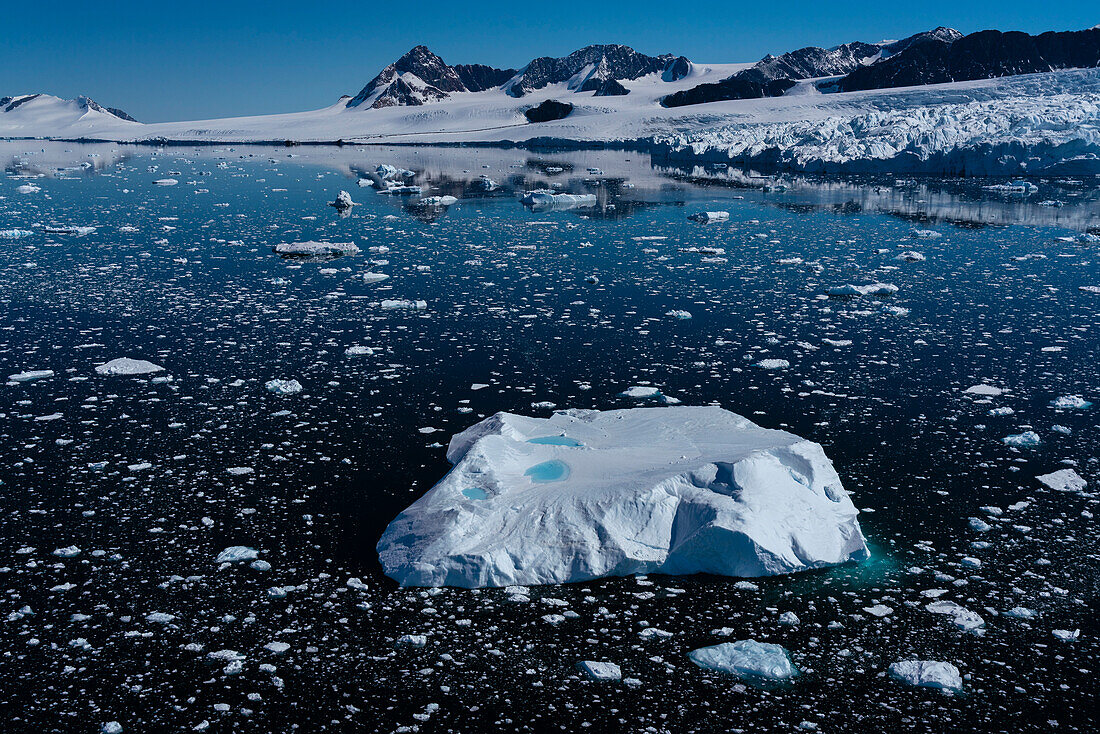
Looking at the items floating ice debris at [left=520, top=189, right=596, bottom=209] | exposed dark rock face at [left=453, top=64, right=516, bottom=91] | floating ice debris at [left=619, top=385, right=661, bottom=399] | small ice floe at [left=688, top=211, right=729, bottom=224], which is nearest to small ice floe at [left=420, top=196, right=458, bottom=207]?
floating ice debris at [left=520, top=189, right=596, bottom=209]

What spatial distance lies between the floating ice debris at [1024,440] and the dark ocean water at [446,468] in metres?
0.11

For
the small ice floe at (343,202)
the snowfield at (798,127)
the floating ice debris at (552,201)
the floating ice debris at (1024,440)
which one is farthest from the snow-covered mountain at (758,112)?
the floating ice debris at (1024,440)

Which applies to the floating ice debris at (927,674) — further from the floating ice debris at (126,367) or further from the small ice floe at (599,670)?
the floating ice debris at (126,367)

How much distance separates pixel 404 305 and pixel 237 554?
458cm

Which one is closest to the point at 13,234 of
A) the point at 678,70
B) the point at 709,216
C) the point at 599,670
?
the point at 709,216

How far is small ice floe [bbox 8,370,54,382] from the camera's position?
554 centimetres

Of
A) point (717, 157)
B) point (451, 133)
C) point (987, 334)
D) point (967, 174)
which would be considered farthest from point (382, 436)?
point (451, 133)

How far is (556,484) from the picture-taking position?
12.3 ft

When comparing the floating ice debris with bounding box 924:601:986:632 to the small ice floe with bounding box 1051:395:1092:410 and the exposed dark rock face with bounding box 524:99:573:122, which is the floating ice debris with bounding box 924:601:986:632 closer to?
the small ice floe with bounding box 1051:395:1092:410

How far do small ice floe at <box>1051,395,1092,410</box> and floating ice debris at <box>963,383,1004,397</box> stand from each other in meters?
0.34

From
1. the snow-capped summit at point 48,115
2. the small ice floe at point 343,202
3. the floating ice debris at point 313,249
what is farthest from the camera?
the snow-capped summit at point 48,115

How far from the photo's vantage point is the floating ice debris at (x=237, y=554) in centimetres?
337

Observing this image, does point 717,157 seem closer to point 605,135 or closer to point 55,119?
point 605,135

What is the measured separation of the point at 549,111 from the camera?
59.6 metres
